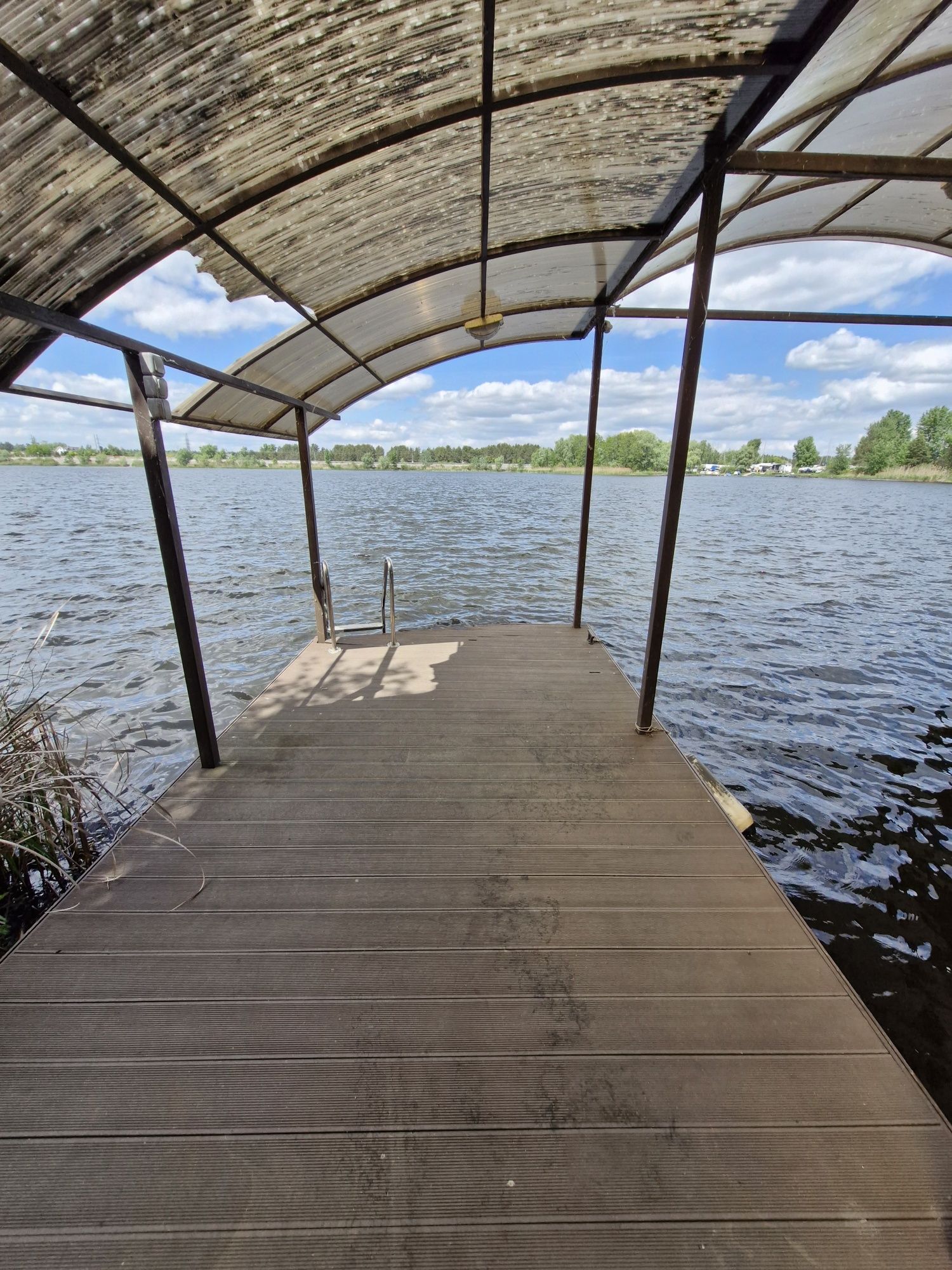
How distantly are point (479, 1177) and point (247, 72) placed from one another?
3077mm

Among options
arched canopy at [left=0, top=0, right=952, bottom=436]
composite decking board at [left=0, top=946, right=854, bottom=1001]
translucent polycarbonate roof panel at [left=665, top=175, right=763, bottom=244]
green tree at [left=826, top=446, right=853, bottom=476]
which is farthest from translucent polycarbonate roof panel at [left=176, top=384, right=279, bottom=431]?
green tree at [left=826, top=446, right=853, bottom=476]

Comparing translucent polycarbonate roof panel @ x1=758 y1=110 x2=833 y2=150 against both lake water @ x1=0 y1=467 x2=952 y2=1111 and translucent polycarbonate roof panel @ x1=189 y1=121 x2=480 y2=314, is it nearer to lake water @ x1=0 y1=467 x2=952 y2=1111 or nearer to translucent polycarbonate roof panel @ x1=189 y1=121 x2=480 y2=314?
translucent polycarbonate roof panel @ x1=189 y1=121 x2=480 y2=314

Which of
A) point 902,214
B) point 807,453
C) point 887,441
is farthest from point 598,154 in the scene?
point 807,453

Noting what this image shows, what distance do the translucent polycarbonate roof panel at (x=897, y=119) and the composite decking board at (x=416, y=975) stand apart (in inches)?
150

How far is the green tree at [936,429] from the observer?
4622cm

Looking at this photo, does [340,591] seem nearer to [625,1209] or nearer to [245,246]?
[245,246]

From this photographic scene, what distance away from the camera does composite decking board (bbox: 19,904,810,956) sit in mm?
1921

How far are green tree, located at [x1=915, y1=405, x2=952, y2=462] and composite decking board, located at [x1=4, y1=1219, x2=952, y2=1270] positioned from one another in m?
62.1

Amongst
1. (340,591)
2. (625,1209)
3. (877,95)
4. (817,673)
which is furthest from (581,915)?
(340,591)

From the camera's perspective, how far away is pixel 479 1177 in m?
1.28

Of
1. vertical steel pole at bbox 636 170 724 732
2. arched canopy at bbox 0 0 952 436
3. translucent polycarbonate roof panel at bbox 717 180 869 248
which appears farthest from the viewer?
translucent polycarbonate roof panel at bbox 717 180 869 248

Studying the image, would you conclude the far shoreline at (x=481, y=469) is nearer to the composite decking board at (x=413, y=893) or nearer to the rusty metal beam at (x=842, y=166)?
the rusty metal beam at (x=842, y=166)

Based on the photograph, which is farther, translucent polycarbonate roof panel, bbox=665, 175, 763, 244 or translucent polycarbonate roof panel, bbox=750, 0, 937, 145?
translucent polycarbonate roof panel, bbox=665, 175, 763, 244

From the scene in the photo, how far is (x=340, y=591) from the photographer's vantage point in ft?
36.5
